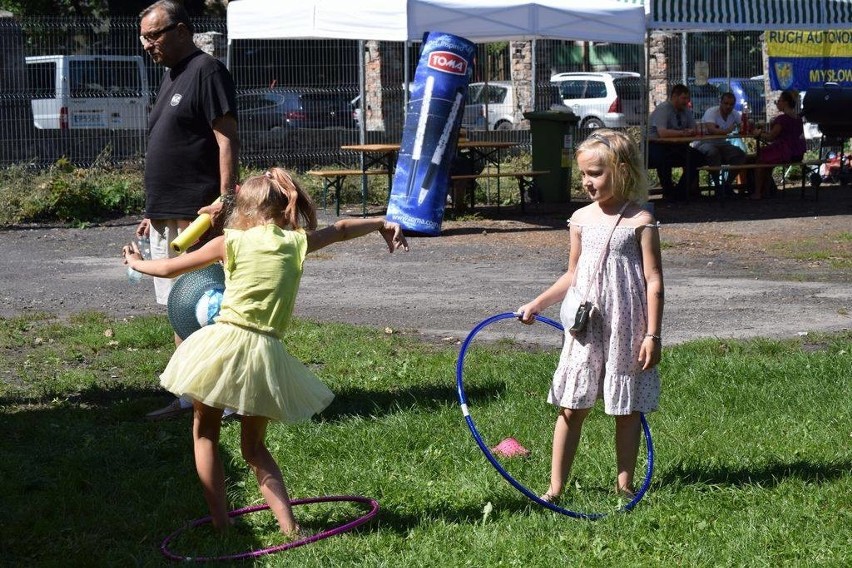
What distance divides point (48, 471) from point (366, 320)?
401 cm

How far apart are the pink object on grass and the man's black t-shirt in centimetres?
198

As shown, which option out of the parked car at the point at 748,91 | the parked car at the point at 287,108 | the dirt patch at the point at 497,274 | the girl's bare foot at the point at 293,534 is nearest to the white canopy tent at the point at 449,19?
the dirt patch at the point at 497,274

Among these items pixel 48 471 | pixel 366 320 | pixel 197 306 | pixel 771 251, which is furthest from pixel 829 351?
pixel 771 251

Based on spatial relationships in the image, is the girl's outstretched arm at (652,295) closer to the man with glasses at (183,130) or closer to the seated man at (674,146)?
the man with glasses at (183,130)

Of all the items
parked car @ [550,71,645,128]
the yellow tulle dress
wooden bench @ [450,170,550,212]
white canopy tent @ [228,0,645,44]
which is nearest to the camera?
the yellow tulle dress

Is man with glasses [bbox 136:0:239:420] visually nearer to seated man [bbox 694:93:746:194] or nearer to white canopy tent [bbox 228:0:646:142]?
white canopy tent [bbox 228:0:646:142]

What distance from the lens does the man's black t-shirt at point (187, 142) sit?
6.14m

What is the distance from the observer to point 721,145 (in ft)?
61.0

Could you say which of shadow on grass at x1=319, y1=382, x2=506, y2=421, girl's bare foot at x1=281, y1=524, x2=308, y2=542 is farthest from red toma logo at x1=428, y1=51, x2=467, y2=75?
girl's bare foot at x1=281, y1=524, x2=308, y2=542

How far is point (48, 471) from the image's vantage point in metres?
5.50

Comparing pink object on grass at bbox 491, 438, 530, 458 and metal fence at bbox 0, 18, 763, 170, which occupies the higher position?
metal fence at bbox 0, 18, 763, 170

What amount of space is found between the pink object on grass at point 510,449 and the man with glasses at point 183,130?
184 centimetres

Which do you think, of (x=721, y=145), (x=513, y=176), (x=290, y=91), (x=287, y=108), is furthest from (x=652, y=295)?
(x=287, y=108)

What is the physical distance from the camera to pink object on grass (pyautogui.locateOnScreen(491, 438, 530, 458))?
5496 mm
